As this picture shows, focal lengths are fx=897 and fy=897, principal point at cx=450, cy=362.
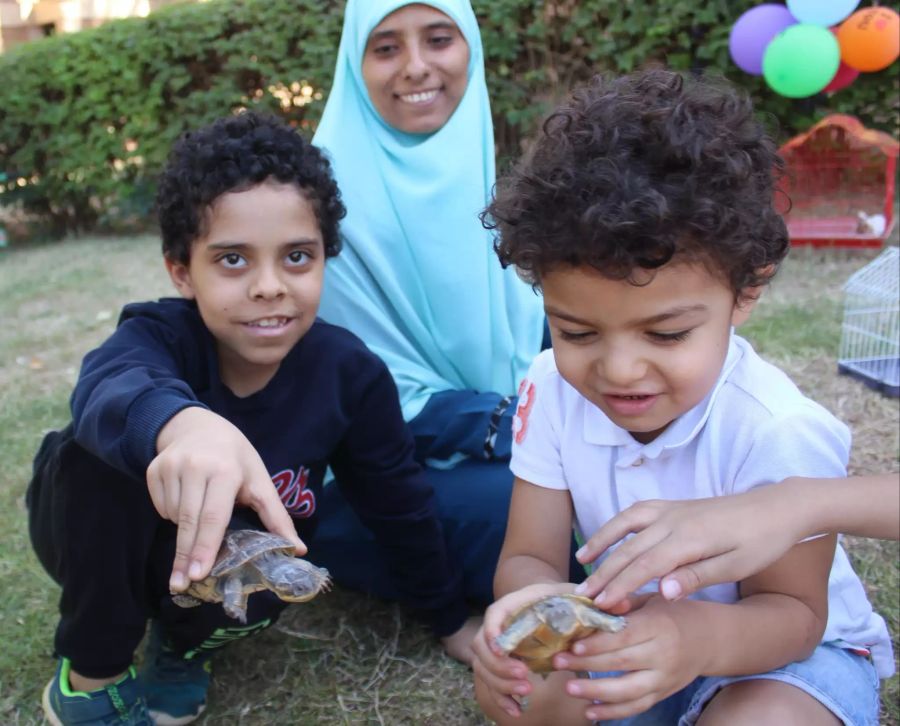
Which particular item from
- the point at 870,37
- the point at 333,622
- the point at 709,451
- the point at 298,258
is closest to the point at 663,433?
the point at 709,451

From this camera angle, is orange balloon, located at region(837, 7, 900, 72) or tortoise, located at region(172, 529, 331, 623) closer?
tortoise, located at region(172, 529, 331, 623)

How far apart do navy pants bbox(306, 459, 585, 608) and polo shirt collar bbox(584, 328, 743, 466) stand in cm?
75

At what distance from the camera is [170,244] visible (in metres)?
1.97

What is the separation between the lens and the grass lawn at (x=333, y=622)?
1991 millimetres

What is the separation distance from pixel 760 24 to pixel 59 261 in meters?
5.51

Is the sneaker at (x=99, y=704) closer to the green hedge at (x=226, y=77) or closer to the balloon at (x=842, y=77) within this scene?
the green hedge at (x=226, y=77)

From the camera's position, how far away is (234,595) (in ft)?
4.02

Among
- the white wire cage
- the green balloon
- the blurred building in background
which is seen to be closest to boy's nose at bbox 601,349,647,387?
the white wire cage

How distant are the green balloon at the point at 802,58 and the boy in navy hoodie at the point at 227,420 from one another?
4091mm

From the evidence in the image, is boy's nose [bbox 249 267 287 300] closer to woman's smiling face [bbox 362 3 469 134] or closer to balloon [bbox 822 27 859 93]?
woman's smiling face [bbox 362 3 469 134]

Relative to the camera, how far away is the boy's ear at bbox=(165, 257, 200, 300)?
1975 mm

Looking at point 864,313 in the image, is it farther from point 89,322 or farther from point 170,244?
point 89,322

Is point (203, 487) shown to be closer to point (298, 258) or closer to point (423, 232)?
point (298, 258)

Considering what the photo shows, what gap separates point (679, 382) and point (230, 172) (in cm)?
105
